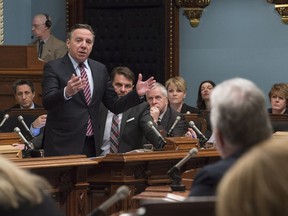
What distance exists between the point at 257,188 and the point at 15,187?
69 cm

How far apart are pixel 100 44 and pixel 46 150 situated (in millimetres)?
6316

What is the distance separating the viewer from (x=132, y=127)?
7.77 meters

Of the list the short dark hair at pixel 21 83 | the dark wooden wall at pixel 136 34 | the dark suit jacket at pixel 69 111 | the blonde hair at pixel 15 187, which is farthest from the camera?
the dark wooden wall at pixel 136 34

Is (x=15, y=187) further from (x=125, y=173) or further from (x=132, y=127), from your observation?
(x=132, y=127)

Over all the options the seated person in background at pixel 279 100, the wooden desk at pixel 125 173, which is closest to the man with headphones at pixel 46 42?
the seated person in background at pixel 279 100

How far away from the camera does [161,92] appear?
9.02 m

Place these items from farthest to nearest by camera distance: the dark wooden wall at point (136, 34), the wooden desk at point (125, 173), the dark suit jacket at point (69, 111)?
the dark wooden wall at point (136, 34)
the dark suit jacket at point (69, 111)
the wooden desk at point (125, 173)

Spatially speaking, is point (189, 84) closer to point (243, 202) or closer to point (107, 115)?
point (107, 115)

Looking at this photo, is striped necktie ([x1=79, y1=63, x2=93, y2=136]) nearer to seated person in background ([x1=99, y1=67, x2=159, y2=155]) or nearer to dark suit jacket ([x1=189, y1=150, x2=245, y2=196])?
seated person in background ([x1=99, y1=67, x2=159, y2=155])

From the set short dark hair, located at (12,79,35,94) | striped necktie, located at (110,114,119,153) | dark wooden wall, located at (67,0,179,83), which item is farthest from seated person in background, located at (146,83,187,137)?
dark wooden wall, located at (67,0,179,83)

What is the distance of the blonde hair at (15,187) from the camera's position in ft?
Answer: 8.14

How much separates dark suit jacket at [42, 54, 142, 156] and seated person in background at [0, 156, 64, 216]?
424 cm

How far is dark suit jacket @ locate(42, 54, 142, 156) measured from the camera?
274 inches

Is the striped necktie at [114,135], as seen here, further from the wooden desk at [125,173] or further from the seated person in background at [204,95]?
the seated person in background at [204,95]
